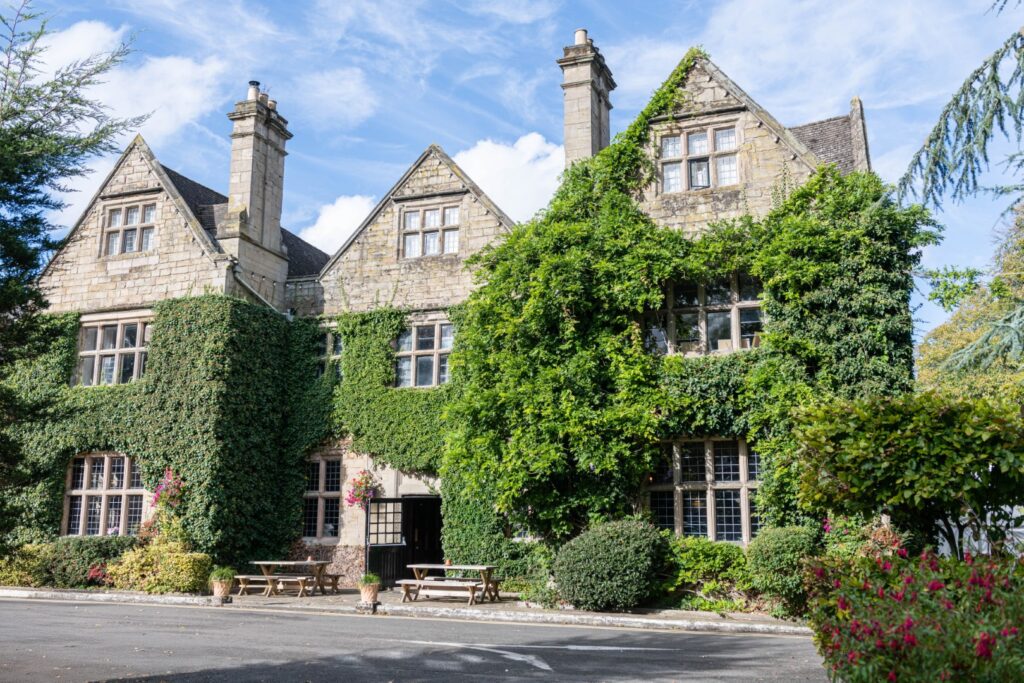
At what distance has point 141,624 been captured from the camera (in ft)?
43.7

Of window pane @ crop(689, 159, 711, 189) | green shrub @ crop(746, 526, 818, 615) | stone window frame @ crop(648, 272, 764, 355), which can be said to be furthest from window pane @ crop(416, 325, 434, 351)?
green shrub @ crop(746, 526, 818, 615)

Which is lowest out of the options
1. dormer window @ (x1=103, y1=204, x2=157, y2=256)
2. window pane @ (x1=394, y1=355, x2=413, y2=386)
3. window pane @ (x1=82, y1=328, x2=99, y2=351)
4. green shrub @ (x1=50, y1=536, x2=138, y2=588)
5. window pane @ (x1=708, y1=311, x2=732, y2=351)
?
green shrub @ (x1=50, y1=536, x2=138, y2=588)

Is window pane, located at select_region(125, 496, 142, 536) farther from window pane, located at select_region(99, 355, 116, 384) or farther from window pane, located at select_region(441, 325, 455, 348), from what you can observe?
window pane, located at select_region(441, 325, 455, 348)

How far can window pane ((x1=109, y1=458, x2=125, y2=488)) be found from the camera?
2048 centimetres

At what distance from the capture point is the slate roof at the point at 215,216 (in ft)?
73.9

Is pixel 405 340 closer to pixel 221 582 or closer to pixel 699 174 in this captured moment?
pixel 221 582

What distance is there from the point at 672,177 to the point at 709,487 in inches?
257

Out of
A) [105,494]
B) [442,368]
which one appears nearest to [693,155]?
[442,368]

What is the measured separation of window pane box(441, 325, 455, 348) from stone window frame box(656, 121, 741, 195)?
562 cm

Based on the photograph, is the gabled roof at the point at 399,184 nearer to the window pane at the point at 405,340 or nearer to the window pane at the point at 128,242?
the window pane at the point at 405,340

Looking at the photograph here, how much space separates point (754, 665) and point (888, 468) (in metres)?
2.56

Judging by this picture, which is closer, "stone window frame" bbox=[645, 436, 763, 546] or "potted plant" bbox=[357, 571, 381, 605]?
"potted plant" bbox=[357, 571, 381, 605]

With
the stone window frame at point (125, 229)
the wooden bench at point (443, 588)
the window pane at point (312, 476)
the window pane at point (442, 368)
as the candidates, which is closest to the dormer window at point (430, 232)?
the window pane at point (442, 368)

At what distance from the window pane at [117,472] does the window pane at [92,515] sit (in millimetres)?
523
